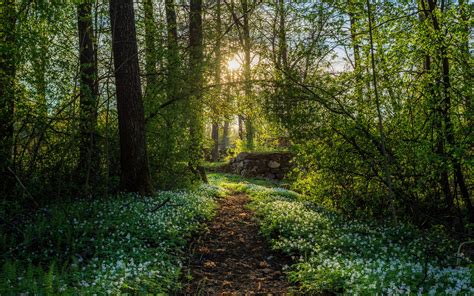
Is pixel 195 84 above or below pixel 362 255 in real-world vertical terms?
above

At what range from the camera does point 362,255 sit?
249 inches

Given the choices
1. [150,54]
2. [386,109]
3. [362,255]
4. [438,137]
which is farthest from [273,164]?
[362,255]

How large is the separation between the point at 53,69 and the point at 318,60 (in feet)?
23.0

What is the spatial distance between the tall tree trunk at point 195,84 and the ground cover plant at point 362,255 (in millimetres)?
4370

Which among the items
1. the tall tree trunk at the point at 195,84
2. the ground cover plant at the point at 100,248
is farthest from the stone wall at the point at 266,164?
the ground cover plant at the point at 100,248

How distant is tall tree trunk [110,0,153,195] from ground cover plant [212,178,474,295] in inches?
153

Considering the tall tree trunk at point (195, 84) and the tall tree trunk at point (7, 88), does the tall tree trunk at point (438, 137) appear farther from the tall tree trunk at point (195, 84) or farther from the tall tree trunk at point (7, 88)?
the tall tree trunk at point (7, 88)

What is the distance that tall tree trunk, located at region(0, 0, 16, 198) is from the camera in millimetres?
7996

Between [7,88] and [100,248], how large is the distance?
5.19m

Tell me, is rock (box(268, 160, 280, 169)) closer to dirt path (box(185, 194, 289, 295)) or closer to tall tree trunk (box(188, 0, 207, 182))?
tall tree trunk (box(188, 0, 207, 182))

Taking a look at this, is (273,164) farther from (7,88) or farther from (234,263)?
(7,88)

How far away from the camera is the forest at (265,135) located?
5.77 metres

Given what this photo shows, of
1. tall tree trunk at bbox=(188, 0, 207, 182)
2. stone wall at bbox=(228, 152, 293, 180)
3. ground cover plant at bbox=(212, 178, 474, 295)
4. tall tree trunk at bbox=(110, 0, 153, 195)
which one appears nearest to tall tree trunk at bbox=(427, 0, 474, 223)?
ground cover plant at bbox=(212, 178, 474, 295)

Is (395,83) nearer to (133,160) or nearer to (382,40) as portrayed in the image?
(382,40)
